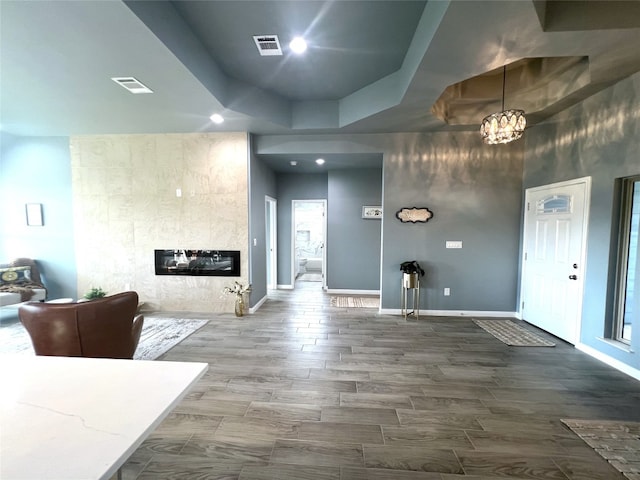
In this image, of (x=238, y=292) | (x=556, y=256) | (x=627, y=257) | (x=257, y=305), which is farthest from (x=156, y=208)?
(x=627, y=257)

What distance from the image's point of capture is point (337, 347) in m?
3.32

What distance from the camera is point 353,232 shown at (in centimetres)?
612

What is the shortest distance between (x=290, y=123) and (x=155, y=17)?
2265mm

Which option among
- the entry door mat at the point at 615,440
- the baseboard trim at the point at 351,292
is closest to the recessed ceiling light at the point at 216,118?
the baseboard trim at the point at 351,292

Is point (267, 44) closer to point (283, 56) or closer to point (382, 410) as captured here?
point (283, 56)

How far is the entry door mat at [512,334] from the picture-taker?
136 inches

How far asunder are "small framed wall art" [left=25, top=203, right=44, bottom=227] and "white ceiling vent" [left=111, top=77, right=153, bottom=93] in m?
3.39

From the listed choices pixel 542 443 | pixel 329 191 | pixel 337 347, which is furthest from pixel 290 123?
pixel 542 443

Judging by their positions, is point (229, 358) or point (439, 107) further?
point (439, 107)

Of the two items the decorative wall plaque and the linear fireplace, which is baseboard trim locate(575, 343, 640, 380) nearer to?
the decorative wall plaque

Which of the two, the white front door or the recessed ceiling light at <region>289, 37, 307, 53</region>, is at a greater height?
the recessed ceiling light at <region>289, 37, 307, 53</region>

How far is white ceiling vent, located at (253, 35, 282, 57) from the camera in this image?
2.68 meters

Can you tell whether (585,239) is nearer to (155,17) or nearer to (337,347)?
(337,347)

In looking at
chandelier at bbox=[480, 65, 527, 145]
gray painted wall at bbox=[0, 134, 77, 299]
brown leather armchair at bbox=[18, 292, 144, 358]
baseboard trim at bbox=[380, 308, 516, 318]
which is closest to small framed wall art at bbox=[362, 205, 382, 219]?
baseboard trim at bbox=[380, 308, 516, 318]
